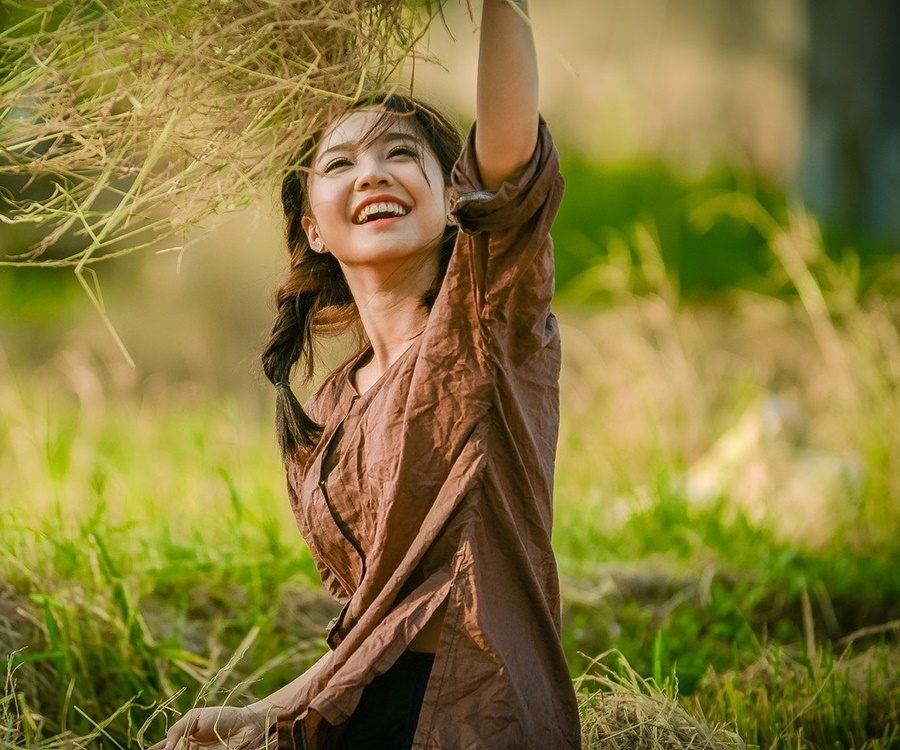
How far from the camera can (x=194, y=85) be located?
6.22 ft

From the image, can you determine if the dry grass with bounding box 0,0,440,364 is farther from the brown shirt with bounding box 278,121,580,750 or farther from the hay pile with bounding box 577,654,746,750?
the hay pile with bounding box 577,654,746,750

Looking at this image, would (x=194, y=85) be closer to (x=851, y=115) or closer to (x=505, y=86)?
(x=505, y=86)

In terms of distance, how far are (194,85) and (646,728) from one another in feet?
4.49

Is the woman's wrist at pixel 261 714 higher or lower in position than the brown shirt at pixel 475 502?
lower

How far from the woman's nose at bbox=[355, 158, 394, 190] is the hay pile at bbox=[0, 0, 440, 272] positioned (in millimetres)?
113

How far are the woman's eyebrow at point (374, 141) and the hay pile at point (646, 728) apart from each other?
1.10 meters

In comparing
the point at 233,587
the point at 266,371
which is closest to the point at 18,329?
the point at 233,587

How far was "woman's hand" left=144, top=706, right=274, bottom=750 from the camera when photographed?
6.49 feet

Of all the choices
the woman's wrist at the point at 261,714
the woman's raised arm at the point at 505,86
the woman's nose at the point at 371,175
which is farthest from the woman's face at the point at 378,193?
the woman's wrist at the point at 261,714

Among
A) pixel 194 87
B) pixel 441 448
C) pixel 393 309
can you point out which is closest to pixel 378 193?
pixel 393 309

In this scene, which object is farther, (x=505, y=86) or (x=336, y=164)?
(x=336, y=164)

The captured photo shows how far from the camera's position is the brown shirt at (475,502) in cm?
172

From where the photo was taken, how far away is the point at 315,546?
2.04 meters

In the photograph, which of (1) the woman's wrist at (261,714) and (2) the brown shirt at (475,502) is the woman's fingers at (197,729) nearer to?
(1) the woman's wrist at (261,714)
